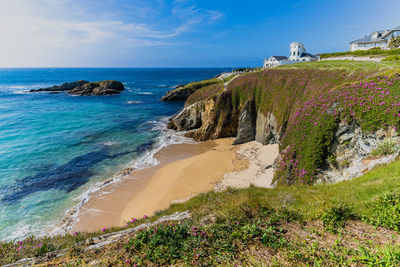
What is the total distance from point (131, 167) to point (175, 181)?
740cm

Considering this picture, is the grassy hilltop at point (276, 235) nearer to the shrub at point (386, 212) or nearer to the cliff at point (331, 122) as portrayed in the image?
the shrub at point (386, 212)

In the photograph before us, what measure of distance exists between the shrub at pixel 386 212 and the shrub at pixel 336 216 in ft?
1.82

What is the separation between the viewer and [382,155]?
10.3 m

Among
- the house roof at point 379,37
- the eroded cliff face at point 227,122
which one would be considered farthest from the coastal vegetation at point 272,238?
the house roof at point 379,37

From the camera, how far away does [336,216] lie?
633 cm

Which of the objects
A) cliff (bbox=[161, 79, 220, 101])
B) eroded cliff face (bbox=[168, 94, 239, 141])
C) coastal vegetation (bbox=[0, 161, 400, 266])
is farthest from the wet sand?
cliff (bbox=[161, 79, 220, 101])

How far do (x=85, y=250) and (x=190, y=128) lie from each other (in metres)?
30.8

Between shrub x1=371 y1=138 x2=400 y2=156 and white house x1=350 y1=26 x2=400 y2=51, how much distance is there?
49.4m

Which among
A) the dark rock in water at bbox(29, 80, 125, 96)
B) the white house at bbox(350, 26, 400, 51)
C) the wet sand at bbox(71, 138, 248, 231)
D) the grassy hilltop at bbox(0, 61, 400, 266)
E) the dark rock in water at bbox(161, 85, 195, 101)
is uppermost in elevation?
the white house at bbox(350, 26, 400, 51)

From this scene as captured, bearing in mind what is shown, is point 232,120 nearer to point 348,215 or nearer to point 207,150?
point 207,150

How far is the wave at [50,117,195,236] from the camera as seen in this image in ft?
49.5

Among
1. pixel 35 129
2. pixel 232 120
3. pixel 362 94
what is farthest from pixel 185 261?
pixel 35 129

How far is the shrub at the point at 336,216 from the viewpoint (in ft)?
20.3

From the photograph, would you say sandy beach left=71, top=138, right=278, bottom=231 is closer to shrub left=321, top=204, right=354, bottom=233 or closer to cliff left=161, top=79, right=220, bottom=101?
shrub left=321, top=204, right=354, bottom=233
